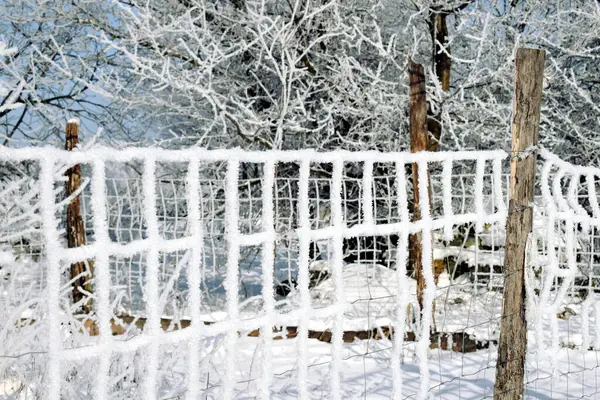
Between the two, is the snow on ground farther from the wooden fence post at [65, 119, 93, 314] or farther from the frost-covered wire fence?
the wooden fence post at [65, 119, 93, 314]

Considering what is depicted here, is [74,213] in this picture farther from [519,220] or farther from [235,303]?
[519,220]

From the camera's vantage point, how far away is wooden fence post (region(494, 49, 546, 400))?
3234 mm

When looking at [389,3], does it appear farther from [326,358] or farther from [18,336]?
[18,336]

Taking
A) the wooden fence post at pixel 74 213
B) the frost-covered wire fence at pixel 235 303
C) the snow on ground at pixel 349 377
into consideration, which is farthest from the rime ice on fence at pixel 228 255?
the wooden fence post at pixel 74 213

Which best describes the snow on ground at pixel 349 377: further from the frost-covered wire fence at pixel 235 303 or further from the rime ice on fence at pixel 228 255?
the rime ice on fence at pixel 228 255

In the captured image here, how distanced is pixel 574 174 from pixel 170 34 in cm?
634

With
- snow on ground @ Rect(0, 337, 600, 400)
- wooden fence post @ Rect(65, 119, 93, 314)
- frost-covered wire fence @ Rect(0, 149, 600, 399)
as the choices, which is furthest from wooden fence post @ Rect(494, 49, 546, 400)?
wooden fence post @ Rect(65, 119, 93, 314)

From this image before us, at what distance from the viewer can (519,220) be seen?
3.22 metres

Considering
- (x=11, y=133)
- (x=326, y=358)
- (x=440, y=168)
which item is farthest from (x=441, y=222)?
(x=11, y=133)

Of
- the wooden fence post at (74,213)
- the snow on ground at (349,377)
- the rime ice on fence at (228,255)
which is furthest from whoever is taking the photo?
the wooden fence post at (74,213)

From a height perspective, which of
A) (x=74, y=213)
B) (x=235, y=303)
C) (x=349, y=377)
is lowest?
(x=349, y=377)

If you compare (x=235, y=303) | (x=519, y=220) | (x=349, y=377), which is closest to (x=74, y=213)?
(x=349, y=377)

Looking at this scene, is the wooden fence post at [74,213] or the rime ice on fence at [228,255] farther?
the wooden fence post at [74,213]

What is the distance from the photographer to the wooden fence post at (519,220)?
323 cm
